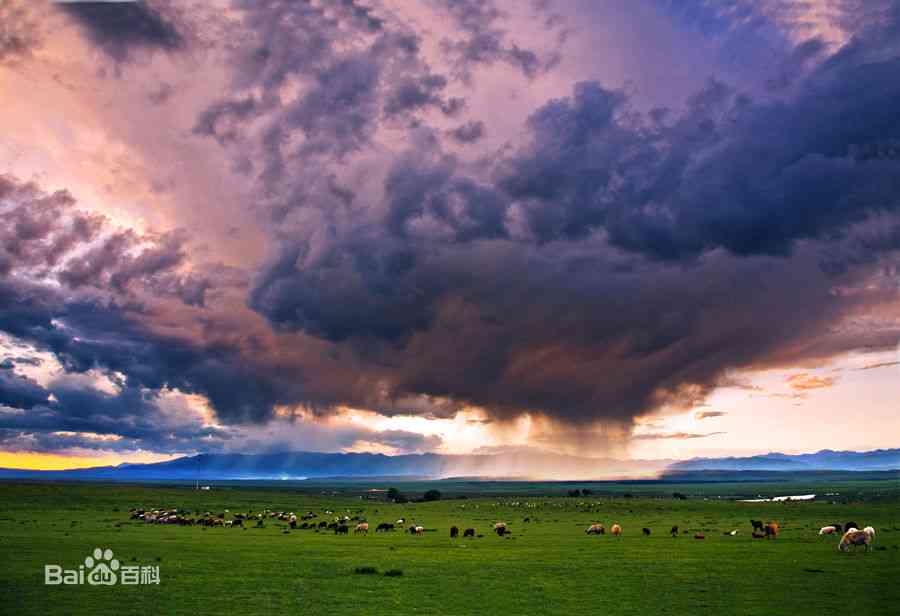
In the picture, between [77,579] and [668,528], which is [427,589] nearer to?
[77,579]

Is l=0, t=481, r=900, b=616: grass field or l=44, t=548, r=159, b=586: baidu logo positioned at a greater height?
l=44, t=548, r=159, b=586: baidu logo

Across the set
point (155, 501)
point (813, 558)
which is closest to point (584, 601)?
point (813, 558)

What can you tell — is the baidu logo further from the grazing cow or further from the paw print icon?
the grazing cow

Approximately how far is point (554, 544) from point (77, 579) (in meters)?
33.0

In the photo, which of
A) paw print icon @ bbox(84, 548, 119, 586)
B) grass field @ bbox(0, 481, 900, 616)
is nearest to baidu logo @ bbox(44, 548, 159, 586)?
paw print icon @ bbox(84, 548, 119, 586)

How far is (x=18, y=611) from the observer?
80.3 ft

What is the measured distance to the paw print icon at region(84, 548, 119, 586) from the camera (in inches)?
1236

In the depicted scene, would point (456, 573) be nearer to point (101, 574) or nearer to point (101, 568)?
point (101, 574)

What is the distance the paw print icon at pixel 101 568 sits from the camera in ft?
103

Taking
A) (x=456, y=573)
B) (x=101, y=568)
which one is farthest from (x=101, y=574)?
(x=456, y=573)

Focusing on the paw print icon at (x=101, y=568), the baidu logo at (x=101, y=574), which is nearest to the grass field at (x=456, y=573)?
the baidu logo at (x=101, y=574)

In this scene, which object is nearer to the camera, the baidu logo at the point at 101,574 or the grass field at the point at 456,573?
the grass field at the point at 456,573

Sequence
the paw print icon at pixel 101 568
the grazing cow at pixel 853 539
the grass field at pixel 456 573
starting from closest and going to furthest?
the grass field at pixel 456 573 < the paw print icon at pixel 101 568 < the grazing cow at pixel 853 539

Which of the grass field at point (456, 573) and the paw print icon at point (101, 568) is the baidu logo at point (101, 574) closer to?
the paw print icon at point (101, 568)
